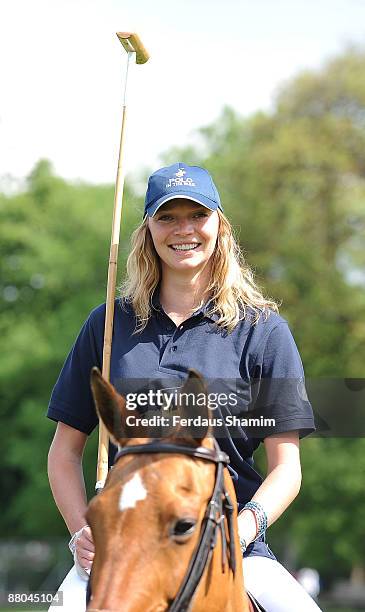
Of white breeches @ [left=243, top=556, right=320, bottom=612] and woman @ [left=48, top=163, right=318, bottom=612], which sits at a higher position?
woman @ [left=48, top=163, right=318, bottom=612]

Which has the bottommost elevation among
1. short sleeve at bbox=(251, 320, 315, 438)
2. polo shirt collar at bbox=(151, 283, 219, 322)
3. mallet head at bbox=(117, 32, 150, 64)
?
short sleeve at bbox=(251, 320, 315, 438)

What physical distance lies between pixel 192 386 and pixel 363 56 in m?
29.7

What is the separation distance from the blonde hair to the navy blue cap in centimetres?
20

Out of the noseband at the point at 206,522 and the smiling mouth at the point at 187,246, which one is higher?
the smiling mouth at the point at 187,246

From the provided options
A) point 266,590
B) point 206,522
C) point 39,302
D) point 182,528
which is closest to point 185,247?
point 266,590

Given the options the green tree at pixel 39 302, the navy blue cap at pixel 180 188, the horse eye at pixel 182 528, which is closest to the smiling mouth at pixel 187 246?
the navy blue cap at pixel 180 188

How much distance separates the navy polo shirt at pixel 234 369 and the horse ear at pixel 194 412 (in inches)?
37.0

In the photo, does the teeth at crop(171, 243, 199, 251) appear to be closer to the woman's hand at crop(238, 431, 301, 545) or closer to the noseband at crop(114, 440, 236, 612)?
the woman's hand at crop(238, 431, 301, 545)

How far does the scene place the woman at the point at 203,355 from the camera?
488cm

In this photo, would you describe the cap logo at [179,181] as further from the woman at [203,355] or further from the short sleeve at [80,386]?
the short sleeve at [80,386]

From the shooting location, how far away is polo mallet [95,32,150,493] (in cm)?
503

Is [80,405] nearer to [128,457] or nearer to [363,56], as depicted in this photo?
[128,457]

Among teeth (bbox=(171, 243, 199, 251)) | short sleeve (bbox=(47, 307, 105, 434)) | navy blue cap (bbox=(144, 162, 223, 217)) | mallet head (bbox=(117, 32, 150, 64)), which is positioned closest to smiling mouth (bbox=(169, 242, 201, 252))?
teeth (bbox=(171, 243, 199, 251))

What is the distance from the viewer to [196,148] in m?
37.3
